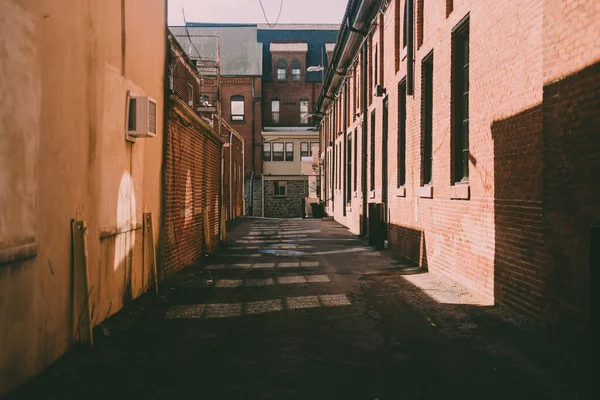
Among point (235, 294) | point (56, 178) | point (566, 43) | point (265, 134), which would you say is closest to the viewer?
point (56, 178)

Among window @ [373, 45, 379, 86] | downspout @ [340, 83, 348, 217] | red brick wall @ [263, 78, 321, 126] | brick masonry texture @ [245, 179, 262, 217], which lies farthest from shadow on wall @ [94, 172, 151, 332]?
red brick wall @ [263, 78, 321, 126]

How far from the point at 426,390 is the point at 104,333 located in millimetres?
3616

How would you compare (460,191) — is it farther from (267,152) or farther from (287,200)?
(287,200)

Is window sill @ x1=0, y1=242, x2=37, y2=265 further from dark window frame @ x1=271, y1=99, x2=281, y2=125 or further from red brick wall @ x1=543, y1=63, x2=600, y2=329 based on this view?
dark window frame @ x1=271, y1=99, x2=281, y2=125

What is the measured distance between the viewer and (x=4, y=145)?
162 inches

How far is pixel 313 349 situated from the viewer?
225 inches

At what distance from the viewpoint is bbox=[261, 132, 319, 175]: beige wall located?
4684cm

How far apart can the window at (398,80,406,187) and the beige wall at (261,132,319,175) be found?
32.4 meters

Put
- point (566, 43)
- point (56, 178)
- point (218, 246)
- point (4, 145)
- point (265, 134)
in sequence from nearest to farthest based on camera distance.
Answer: point (4, 145)
point (56, 178)
point (566, 43)
point (218, 246)
point (265, 134)

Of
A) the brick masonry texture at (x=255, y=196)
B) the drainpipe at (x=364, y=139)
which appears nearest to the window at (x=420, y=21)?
the drainpipe at (x=364, y=139)

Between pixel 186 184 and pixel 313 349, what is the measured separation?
22.3ft

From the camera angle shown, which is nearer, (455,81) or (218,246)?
(455,81)

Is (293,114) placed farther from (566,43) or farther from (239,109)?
(566,43)

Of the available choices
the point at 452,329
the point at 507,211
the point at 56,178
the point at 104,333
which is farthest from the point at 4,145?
the point at 507,211
